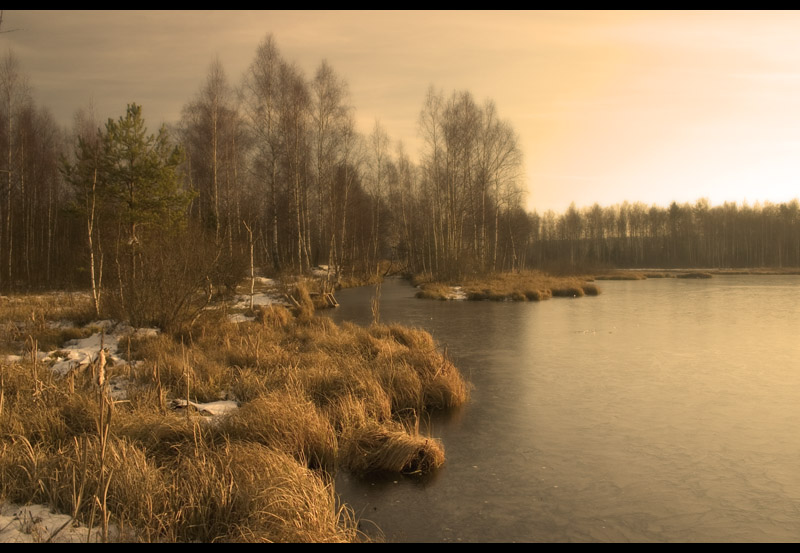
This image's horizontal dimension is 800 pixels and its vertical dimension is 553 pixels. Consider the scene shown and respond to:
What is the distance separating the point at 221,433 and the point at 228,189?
21059 mm

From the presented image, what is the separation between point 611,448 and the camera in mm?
5988

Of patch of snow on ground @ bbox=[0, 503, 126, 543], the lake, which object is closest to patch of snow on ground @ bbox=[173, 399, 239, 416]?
the lake

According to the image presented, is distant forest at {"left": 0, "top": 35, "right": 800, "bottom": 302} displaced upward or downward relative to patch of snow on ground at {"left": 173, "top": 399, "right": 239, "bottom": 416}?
upward

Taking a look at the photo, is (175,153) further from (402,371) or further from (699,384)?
(699,384)

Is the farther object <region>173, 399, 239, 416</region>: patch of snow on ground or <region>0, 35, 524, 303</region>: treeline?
<region>0, 35, 524, 303</region>: treeline

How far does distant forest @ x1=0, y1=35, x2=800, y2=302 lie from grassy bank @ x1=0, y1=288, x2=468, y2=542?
13.2ft

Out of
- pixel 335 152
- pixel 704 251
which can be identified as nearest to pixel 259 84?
pixel 335 152

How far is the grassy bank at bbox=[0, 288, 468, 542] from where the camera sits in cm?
380

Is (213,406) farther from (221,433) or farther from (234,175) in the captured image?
(234,175)

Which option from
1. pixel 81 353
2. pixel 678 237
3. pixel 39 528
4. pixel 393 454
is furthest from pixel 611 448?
pixel 678 237

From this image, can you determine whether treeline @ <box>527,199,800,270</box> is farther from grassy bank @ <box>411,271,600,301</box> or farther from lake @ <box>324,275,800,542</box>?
lake @ <box>324,275,800,542</box>

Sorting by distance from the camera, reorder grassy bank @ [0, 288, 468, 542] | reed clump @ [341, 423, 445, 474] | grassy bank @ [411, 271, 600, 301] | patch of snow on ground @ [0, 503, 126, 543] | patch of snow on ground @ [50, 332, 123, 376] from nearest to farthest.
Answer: patch of snow on ground @ [0, 503, 126, 543] < grassy bank @ [0, 288, 468, 542] < reed clump @ [341, 423, 445, 474] < patch of snow on ground @ [50, 332, 123, 376] < grassy bank @ [411, 271, 600, 301]

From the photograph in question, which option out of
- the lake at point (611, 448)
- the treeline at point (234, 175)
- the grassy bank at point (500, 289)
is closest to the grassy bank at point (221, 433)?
the lake at point (611, 448)

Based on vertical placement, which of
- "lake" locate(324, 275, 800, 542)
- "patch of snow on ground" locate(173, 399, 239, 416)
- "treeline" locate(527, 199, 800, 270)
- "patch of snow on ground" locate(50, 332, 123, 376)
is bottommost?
"lake" locate(324, 275, 800, 542)
